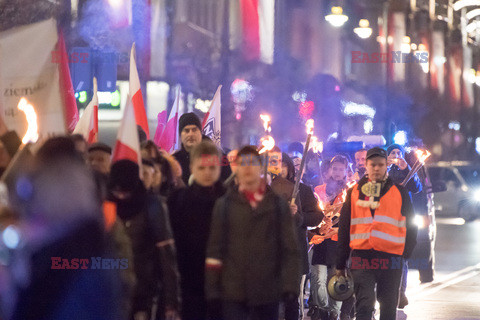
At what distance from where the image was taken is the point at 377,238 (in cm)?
840

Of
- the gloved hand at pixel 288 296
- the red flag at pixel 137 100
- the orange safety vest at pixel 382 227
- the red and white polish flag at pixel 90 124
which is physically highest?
the red flag at pixel 137 100

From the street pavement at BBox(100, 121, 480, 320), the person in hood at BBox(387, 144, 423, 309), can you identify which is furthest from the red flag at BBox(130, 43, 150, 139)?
the street pavement at BBox(100, 121, 480, 320)

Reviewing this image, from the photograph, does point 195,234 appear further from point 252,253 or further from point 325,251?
point 325,251

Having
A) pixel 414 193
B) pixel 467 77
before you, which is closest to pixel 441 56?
pixel 467 77

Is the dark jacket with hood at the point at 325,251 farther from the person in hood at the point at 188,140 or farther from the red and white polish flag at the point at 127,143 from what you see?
the red and white polish flag at the point at 127,143

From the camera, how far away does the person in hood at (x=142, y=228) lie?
675 centimetres

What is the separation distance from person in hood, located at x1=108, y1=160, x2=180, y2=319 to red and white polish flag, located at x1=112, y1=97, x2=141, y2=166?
0.83 feet

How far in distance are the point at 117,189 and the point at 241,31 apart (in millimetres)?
20720

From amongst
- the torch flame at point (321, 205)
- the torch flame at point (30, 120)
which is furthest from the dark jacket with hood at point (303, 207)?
the torch flame at point (30, 120)

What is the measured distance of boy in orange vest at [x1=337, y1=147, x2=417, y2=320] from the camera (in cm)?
841

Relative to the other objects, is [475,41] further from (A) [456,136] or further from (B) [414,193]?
(B) [414,193]

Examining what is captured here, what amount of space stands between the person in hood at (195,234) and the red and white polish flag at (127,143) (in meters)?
0.40

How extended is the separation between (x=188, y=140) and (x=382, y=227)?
179 cm

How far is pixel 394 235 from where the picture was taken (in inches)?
332
